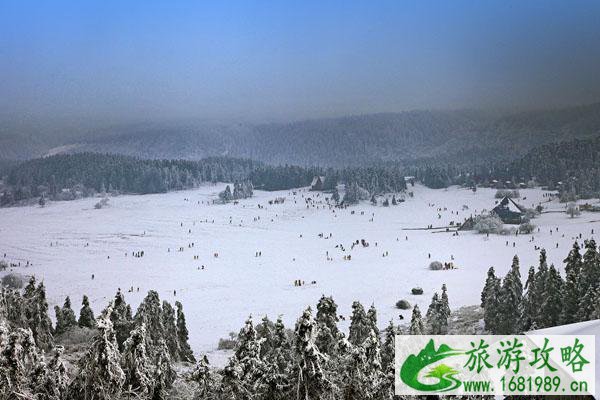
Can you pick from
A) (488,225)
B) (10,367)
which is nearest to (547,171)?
(488,225)

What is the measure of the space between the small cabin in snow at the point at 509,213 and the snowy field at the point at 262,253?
3.32 meters

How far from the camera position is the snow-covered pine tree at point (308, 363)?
985 cm

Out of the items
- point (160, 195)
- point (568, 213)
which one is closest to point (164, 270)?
point (568, 213)

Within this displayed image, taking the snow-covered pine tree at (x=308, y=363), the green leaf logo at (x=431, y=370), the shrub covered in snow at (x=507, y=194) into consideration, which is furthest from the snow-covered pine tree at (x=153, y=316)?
the shrub covered in snow at (x=507, y=194)

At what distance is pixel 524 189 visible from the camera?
120312mm

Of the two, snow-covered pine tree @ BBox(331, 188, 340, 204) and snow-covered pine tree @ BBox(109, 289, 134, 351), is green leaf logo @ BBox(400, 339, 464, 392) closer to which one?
snow-covered pine tree @ BBox(109, 289, 134, 351)

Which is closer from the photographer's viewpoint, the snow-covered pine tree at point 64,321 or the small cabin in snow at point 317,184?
the snow-covered pine tree at point 64,321

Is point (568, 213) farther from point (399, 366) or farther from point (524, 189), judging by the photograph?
point (399, 366)

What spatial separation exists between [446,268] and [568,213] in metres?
44.6

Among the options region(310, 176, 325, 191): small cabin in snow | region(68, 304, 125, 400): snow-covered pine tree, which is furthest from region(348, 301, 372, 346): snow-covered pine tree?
region(310, 176, 325, 191): small cabin in snow

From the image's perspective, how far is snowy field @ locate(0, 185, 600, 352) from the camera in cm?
4062

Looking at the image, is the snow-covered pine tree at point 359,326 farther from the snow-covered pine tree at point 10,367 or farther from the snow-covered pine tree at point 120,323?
the snow-covered pine tree at point 10,367

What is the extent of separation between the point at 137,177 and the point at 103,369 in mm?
154343

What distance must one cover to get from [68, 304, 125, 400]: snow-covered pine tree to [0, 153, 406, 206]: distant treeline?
11650 centimetres
